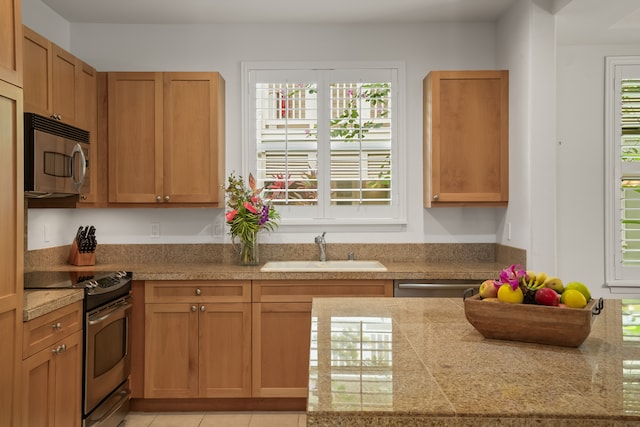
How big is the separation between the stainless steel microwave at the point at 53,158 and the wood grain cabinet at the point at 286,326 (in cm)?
121

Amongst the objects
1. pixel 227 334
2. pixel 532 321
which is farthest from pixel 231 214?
pixel 532 321

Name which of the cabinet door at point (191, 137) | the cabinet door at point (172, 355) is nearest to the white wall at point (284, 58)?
the cabinet door at point (191, 137)

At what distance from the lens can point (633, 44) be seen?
3996mm

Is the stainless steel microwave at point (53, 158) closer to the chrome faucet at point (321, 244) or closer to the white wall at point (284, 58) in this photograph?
the white wall at point (284, 58)

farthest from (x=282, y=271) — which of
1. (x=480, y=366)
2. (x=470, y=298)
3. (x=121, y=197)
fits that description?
(x=480, y=366)

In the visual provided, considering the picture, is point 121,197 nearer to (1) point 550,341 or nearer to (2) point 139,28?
(2) point 139,28

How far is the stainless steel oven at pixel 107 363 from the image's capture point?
288 cm

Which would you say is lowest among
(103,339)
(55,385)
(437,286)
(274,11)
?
(55,385)

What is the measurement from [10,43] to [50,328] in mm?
1211

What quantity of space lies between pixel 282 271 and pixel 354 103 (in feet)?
4.53

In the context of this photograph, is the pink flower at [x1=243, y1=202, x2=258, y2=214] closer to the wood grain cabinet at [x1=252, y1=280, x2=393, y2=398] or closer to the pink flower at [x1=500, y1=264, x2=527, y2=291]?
the wood grain cabinet at [x1=252, y1=280, x2=393, y2=398]

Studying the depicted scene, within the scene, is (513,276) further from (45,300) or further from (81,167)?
(81,167)

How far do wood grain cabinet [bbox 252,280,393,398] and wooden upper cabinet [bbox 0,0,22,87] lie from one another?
1.79 m

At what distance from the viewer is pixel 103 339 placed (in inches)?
120
